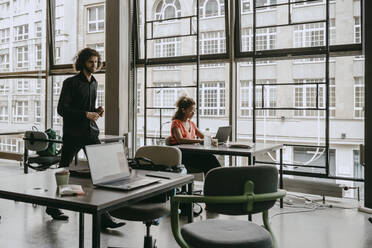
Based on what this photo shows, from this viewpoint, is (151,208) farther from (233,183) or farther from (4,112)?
(4,112)

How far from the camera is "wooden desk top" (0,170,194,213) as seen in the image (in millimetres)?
1565

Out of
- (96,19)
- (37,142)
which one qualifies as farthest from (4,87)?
(37,142)

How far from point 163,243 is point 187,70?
3247mm

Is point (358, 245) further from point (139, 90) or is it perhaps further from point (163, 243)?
point (139, 90)

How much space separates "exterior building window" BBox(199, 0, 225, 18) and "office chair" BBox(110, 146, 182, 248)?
10.4 ft

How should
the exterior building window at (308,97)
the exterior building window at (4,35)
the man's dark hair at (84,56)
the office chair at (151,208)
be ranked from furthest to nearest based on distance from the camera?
the exterior building window at (4,35) → the exterior building window at (308,97) → the man's dark hair at (84,56) → the office chair at (151,208)

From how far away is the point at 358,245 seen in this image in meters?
3.12

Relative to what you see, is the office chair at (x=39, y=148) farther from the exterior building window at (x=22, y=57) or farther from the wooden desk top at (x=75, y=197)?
the wooden desk top at (x=75, y=197)

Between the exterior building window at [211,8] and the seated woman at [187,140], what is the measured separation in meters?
1.85

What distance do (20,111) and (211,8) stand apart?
4648 mm

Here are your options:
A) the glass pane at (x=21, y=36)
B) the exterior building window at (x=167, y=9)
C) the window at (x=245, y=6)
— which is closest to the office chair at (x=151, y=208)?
the window at (x=245, y=6)

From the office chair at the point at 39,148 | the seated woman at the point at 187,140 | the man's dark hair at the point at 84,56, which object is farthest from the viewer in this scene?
the office chair at the point at 39,148

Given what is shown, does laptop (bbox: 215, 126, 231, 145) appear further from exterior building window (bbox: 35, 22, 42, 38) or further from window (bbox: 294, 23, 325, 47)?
exterior building window (bbox: 35, 22, 42, 38)

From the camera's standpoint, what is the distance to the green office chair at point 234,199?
1776mm
